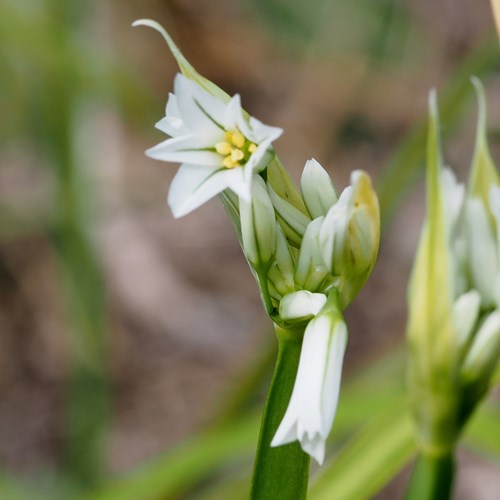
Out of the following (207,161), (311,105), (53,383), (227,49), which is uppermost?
(227,49)

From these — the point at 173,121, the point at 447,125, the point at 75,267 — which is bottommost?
the point at 173,121

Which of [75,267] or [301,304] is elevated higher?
[75,267]

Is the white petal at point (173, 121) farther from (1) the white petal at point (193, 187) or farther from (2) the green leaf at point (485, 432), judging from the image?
(2) the green leaf at point (485, 432)

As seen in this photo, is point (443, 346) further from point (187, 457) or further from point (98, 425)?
point (98, 425)

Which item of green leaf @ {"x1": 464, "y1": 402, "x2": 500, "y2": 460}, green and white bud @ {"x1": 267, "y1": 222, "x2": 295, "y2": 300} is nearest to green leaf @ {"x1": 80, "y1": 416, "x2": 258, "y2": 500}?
green leaf @ {"x1": 464, "y1": 402, "x2": 500, "y2": 460}

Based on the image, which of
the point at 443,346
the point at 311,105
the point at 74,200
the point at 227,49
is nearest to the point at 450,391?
the point at 443,346

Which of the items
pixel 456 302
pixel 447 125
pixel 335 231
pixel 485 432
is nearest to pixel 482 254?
pixel 456 302

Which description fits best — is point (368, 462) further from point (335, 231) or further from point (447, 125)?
point (447, 125)
